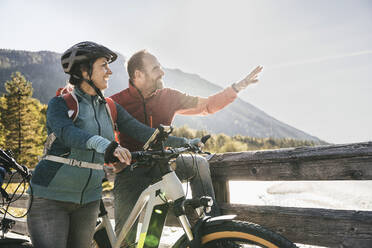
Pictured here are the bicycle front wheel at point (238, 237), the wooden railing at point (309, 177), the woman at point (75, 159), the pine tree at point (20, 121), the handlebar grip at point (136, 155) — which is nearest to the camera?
the bicycle front wheel at point (238, 237)

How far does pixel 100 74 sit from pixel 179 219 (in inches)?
52.6

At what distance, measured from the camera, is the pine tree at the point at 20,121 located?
26266 millimetres

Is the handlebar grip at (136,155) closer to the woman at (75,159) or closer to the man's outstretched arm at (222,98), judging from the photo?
the woman at (75,159)

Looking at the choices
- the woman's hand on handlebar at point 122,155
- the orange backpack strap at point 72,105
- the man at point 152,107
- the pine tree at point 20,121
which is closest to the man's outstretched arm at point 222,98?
the man at point 152,107

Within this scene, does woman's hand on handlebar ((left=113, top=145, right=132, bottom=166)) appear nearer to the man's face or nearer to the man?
the man

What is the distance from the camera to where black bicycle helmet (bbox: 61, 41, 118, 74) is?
7.06 feet

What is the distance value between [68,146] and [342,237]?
2.46 meters

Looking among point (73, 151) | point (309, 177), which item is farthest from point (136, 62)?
point (309, 177)

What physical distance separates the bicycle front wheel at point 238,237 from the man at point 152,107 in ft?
3.21

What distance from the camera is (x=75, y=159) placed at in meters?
1.95

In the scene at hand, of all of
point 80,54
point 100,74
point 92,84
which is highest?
point 80,54

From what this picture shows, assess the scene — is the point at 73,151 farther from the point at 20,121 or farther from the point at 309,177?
the point at 20,121

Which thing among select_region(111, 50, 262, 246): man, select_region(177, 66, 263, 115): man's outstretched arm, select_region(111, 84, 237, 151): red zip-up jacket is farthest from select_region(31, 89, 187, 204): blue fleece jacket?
select_region(177, 66, 263, 115): man's outstretched arm

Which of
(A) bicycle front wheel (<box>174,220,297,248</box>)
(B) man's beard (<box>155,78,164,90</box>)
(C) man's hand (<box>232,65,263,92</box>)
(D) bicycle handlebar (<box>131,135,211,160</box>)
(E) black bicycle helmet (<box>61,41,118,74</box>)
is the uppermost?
(C) man's hand (<box>232,65,263,92</box>)
